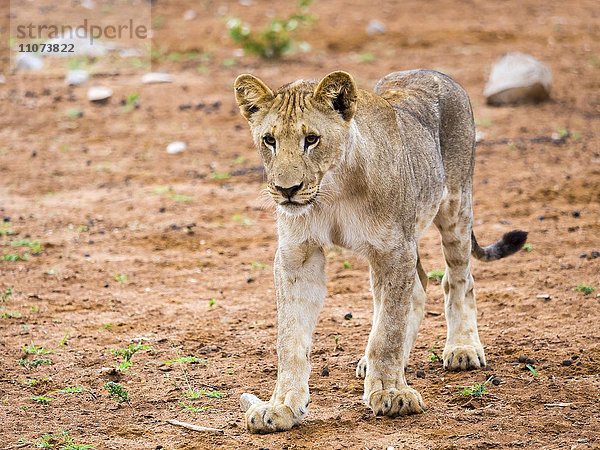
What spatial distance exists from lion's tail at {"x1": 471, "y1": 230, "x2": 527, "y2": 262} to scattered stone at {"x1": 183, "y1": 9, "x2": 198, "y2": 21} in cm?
1225

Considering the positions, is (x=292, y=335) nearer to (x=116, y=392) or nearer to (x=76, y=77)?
(x=116, y=392)

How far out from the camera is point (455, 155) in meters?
6.39

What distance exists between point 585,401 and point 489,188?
4.95 m

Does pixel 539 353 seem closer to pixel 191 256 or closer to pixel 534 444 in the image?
pixel 534 444

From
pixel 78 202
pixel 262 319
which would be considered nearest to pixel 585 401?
pixel 262 319

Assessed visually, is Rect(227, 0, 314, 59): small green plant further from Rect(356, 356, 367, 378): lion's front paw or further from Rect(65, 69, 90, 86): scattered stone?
Rect(356, 356, 367, 378): lion's front paw

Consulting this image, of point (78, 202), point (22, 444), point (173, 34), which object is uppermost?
point (173, 34)

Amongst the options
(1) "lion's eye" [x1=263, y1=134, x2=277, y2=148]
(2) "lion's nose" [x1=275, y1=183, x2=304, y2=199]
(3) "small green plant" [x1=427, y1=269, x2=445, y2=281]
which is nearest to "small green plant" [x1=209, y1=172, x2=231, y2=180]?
(3) "small green plant" [x1=427, y1=269, x2=445, y2=281]

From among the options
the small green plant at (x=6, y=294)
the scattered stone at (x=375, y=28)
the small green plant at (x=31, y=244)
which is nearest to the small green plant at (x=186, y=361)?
the small green plant at (x=6, y=294)

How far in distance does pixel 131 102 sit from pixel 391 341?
850 cm

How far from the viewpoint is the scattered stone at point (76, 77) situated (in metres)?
14.0

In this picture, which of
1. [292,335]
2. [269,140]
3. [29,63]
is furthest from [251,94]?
[29,63]

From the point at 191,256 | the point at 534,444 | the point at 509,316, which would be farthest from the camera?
the point at 191,256

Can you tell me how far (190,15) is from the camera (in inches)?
725
